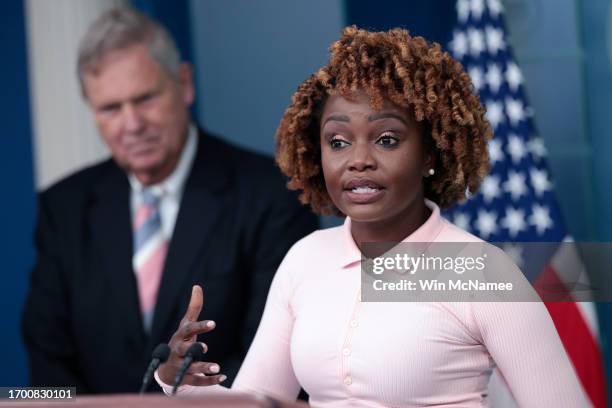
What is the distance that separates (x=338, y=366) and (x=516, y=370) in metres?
0.36

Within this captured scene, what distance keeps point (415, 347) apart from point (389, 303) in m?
0.12

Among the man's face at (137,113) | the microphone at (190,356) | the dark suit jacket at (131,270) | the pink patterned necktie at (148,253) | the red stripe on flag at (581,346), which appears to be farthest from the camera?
the man's face at (137,113)

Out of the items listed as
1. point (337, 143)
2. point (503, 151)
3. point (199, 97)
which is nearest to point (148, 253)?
point (199, 97)

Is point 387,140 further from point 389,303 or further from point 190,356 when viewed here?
point 190,356

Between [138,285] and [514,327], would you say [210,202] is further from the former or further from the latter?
[514,327]

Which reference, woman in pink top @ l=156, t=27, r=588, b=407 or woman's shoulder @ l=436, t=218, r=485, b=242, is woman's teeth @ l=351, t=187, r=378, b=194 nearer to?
woman in pink top @ l=156, t=27, r=588, b=407

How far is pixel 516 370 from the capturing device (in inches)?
84.3

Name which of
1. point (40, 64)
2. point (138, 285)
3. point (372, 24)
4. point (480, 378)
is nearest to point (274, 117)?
point (372, 24)

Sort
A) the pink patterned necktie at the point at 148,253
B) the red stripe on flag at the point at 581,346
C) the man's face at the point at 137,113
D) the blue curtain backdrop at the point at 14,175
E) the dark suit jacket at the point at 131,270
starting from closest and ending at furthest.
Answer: the red stripe on flag at the point at 581,346, the dark suit jacket at the point at 131,270, the pink patterned necktie at the point at 148,253, the man's face at the point at 137,113, the blue curtain backdrop at the point at 14,175

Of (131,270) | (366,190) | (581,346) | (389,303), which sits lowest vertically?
(581,346)

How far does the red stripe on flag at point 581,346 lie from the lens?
3.60m

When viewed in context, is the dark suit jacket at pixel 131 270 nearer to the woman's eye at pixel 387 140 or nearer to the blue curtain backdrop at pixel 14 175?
the blue curtain backdrop at pixel 14 175

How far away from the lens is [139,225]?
3.99m

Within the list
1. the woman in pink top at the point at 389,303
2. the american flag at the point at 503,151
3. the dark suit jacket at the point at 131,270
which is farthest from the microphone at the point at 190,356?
the american flag at the point at 503,151
